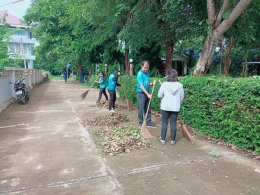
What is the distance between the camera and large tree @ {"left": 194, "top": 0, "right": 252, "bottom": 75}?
643 cm

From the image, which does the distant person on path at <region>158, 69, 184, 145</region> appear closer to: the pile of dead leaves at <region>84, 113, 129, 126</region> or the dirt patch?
the dirt patch

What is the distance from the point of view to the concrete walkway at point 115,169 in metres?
3.59

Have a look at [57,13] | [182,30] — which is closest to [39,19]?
[57,13]

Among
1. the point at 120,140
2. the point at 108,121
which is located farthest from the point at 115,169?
the point at 108,121

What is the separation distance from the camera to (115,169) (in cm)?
421

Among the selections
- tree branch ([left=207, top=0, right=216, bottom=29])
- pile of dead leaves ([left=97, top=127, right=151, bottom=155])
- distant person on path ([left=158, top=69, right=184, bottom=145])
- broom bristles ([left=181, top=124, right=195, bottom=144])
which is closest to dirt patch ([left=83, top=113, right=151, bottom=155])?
pile of dead leaves ([left=97, top=127, right=151, bottom=155])

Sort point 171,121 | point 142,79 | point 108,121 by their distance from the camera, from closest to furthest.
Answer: point 171,121
point 142,79
point 108,121

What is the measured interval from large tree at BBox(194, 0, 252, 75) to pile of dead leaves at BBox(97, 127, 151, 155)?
105 inches

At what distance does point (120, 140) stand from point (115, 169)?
140 centimetres

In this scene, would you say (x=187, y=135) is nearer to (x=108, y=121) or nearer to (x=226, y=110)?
(x=226, y=110)

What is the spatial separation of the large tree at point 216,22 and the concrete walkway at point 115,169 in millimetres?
2498

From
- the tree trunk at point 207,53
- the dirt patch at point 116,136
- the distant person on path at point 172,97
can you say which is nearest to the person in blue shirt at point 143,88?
the dirt patch at point 116,136

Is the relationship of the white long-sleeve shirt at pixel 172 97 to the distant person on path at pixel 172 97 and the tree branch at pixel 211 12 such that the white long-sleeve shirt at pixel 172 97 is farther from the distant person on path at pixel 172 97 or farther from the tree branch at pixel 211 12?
the tree branch at pixel 211 12

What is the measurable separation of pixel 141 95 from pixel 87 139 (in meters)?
1.79
